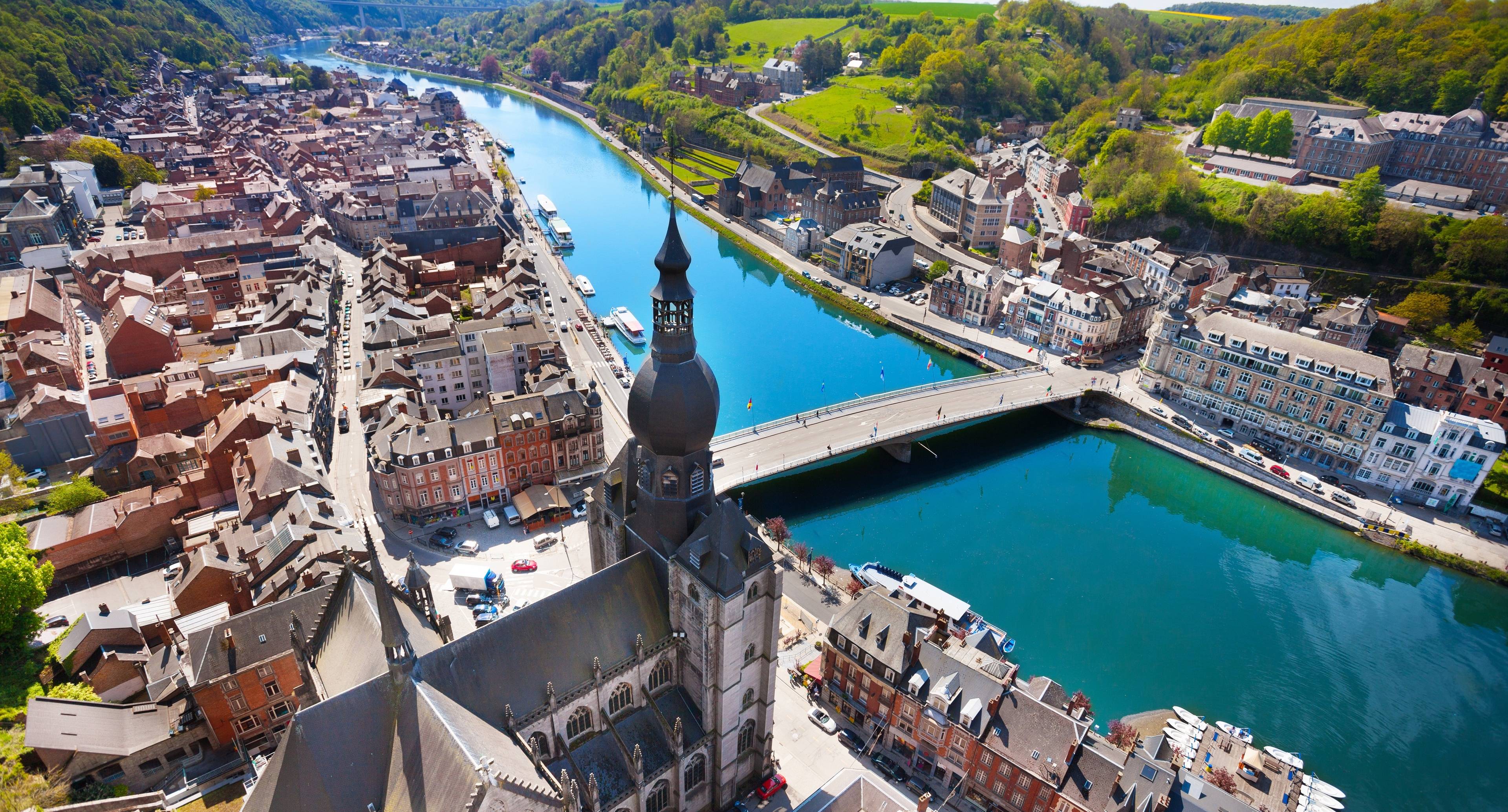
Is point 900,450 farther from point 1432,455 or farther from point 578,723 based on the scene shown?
point 578,723

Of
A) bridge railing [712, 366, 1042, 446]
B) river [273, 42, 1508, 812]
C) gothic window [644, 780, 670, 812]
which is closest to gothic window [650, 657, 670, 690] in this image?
gothic window [644, 780, 670, 812]

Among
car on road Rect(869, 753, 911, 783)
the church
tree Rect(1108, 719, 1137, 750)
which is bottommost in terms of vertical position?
car on road Rect(869, 753, 911, 783)

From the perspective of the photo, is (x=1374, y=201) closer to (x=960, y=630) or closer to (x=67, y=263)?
(x=960, y=630)

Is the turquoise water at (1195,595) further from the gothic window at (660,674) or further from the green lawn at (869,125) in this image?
the green lawn at (869,125)

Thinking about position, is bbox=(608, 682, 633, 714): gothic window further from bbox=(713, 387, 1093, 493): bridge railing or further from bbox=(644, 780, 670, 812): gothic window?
bbox=(713, 387, 1093, 493): bridge railing

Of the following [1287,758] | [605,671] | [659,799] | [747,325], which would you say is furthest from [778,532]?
[747,325]

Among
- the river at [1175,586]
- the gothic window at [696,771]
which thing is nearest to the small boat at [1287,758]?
the river at [1175,586]

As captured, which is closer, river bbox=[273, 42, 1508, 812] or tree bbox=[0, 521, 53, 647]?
tree bbox=[0, 521, 53, 647]

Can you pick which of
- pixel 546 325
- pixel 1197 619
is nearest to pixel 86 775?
pixel 546 325
